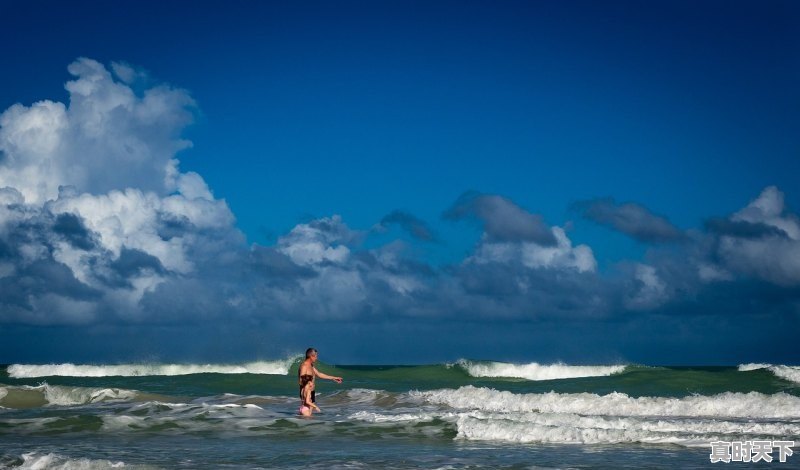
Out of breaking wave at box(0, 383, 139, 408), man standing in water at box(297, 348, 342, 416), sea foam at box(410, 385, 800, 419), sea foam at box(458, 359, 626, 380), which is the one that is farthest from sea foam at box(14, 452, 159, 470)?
sea foam at box(458, 359, 626, 380)

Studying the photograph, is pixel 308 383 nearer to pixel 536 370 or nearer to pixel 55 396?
pixel 55 396

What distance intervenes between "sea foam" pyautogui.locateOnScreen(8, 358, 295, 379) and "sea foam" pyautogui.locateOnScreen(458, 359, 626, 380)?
45.5 feet

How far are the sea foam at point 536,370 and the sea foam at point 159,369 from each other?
45.5 feet

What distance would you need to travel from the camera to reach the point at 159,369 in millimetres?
60156

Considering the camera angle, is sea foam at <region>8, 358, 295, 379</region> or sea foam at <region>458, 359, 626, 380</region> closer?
sea foam at <region>458, 359, 626, 380</region>

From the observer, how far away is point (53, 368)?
5884 centimetres

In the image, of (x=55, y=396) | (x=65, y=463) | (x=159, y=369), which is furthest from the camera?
(x=159, y=369)

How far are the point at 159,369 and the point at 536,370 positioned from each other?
2728 cm

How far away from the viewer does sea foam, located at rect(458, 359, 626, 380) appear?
55281mm

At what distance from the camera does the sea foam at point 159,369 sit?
58500 millimetres

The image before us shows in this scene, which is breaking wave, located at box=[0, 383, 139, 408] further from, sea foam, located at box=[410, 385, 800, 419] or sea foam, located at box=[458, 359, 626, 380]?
sea foam, located at box=[458, 359, 626, 380]

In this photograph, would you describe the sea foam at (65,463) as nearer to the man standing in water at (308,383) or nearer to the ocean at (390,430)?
the ocean at (390,430)

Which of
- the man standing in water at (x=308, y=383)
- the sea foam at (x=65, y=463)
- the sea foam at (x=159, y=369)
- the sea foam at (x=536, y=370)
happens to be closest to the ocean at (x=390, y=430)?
the sea foam at (x=65, y=463)

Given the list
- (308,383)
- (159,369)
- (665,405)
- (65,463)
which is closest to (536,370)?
(159,369)
